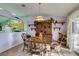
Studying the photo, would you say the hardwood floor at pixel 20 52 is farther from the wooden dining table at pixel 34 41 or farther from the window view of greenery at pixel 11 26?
the window view of greenery at pixel 11 26

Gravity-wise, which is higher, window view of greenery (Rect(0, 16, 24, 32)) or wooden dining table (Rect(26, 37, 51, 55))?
window view of greenery (Rect(0, 16, 24, 32))

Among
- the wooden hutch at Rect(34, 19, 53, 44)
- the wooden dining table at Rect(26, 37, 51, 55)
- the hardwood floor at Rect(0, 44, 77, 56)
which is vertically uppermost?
the wooden hutch at Rect(34, 19, 53, 44)

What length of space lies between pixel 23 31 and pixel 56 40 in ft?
2.14

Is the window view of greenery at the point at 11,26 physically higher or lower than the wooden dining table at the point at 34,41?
higher

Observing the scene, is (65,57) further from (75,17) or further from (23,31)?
(23,31)

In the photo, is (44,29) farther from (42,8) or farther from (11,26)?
(11,26)

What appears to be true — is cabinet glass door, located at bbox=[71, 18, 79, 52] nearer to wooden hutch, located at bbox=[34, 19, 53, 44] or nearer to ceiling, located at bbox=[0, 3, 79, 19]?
ceiling, located at bbox=[0, 3, 79, 19]

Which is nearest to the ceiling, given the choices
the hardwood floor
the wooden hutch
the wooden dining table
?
the wooden hutch

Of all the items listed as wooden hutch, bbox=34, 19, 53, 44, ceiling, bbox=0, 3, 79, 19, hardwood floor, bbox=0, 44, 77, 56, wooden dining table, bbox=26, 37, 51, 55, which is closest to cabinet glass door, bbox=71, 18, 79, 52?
hardwood floor, bbox=0, 44, 77, 56

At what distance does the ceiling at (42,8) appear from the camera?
243 centimetres

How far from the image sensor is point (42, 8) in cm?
246

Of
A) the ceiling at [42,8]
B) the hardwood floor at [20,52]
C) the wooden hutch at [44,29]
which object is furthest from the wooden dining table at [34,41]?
the ceiling at [42,8]

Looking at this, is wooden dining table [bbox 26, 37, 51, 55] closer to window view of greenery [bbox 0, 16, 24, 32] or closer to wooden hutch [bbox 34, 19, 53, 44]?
wooden hutch [bbox 34, 19, 53, 44]

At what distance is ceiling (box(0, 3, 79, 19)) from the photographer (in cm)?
243
